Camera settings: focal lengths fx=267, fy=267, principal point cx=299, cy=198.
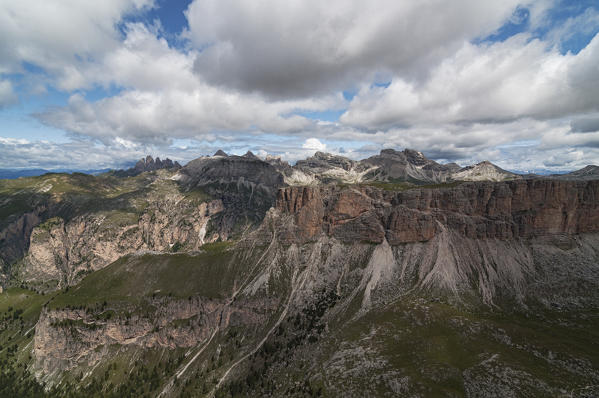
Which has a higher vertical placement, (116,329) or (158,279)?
(158,279)

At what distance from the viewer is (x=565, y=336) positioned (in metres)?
102

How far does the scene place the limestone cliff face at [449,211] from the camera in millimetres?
157125

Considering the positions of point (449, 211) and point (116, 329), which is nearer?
point (116, 329)

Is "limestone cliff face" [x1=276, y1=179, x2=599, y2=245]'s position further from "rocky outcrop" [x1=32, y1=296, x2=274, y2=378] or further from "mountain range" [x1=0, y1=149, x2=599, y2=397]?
"rocky outcrop" [x1=32, y1=296, x2=274, y2=378]

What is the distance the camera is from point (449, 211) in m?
171

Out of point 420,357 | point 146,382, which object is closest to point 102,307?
point 146,382

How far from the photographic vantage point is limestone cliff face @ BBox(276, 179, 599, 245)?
157125 millimetres

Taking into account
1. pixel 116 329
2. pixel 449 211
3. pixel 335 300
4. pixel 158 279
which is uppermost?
pixel 449 211

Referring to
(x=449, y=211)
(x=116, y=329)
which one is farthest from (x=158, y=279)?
(x=449, y=211)

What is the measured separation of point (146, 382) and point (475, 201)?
217 meters

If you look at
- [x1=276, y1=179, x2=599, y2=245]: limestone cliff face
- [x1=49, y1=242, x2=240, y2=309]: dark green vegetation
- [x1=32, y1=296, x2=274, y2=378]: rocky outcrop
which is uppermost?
[x1=276, y1=179, x2=599, y2=245]: limestone cliff face

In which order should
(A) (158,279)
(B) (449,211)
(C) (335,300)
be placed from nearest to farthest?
(C) (335,300)
(B) (449,211)
(A) (158,279)

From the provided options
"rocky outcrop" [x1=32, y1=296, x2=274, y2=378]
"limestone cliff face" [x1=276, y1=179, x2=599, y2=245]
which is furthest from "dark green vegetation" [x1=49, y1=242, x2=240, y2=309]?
"limestone cliff face" [x1=276, y1=179, x2=599, y2=245]

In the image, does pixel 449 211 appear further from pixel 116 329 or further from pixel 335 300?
pixel 116 329
